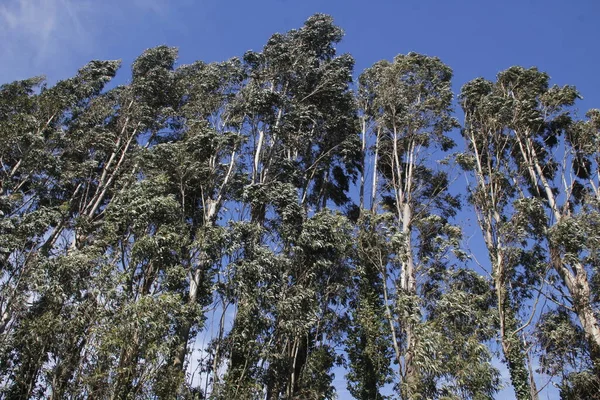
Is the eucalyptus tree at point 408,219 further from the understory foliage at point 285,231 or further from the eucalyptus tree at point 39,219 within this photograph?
the eucalyptus tree at point 39,219

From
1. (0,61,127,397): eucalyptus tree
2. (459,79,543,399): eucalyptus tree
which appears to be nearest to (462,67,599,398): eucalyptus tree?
(459,79,543,399): eucalyptus tree

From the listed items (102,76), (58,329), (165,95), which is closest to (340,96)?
(165,95)

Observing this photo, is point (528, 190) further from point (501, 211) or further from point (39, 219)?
point (39, 219)

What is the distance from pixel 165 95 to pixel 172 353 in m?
11.8

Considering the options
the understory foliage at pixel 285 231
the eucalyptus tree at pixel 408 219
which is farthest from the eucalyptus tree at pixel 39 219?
the eucalyptus tree at pixel 408 219

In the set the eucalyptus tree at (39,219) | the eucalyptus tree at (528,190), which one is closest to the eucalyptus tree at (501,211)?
the eucalyptus tree at (528,190)

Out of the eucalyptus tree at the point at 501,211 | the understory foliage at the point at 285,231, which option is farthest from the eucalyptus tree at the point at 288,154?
the eucalyptus tree at the point at 501,211

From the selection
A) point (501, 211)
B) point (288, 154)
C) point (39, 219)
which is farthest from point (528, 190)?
point (39, 219)

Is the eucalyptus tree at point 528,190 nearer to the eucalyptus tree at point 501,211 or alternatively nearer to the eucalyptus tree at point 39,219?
the eucalyptus tree at point 501,211

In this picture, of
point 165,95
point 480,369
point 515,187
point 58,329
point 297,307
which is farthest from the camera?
point 165,95

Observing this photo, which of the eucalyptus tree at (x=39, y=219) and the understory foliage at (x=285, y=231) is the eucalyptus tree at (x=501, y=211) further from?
the eucalyptus tree at (x=39, y=219)

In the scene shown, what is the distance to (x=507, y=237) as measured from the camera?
1445 centimetres

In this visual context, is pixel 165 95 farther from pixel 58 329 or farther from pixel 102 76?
pixel 58 329

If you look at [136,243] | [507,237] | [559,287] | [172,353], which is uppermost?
[507,237]
